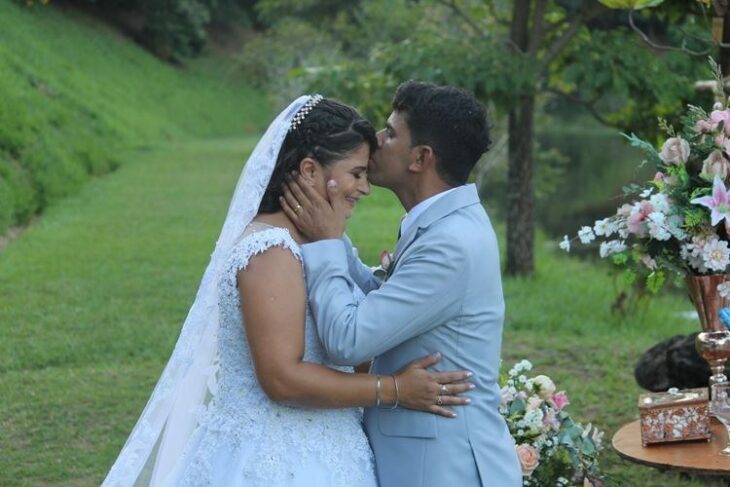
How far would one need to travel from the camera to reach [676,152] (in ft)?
13.4

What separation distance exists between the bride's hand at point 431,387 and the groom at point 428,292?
0.02 meters

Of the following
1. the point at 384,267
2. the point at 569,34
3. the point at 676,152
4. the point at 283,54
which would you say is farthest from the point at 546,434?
the point at 283,54

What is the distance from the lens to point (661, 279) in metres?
4.27

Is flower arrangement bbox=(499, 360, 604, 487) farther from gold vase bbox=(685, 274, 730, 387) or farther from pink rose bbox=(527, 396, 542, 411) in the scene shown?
gold vase bbox=(685, 274, 730, 387)

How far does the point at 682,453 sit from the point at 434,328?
141 cm

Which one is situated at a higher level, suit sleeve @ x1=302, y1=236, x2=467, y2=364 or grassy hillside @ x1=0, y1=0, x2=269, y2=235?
suit sleeve @ x1=302, y1=236, x2=467, y2=364

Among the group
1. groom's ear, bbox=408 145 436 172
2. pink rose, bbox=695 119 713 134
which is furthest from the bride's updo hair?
pink rose, bbox=695 119 713 134

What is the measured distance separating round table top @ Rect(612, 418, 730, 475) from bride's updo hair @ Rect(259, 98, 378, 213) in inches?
60.7

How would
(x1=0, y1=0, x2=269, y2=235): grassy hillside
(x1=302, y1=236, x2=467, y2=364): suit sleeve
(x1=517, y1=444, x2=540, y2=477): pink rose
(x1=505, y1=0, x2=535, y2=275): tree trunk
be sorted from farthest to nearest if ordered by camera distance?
(x1=0, y1=0, x2=269, y2=235): grassy hillside
(x1=505, y1=0, x2=535, y2=275): tree trunk
(x1=517, y1=444, x2=540, y2=477): pink rose
(x1=302, y1=236, x2=467, y2=364): suit sleeve

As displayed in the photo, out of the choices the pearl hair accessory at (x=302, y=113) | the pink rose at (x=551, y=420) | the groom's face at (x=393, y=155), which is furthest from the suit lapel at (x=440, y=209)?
the pink rose at (x=551, y=420)

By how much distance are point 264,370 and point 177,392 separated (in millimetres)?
534

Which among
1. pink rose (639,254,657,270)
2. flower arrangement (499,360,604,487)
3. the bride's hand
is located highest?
the bride's hand

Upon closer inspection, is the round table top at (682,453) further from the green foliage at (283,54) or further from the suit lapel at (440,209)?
the green foliage at (283,54)

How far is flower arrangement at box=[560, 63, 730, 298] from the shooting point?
3.94 metres
